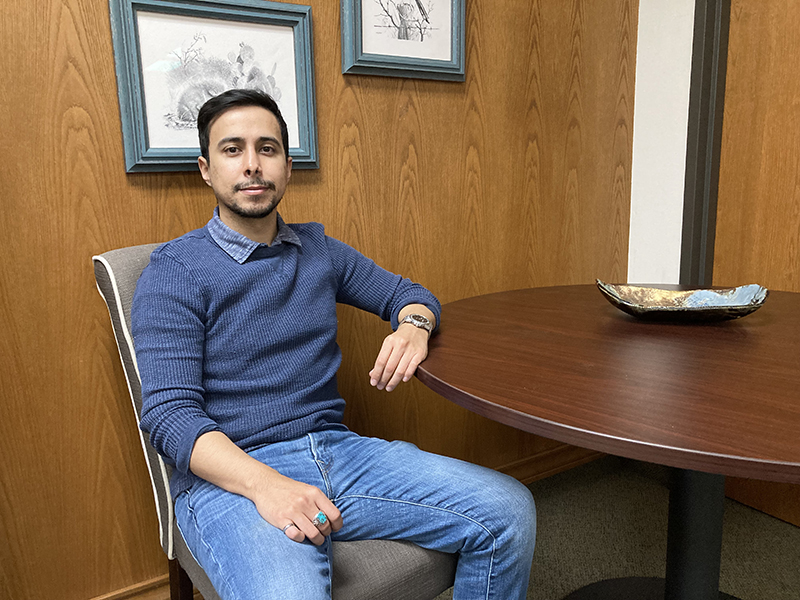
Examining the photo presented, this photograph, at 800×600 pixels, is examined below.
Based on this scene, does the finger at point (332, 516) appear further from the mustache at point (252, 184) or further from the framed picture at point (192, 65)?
the framed picture at point (192, 65)

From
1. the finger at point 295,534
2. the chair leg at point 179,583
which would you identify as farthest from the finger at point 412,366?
the chair leg at point 179,583

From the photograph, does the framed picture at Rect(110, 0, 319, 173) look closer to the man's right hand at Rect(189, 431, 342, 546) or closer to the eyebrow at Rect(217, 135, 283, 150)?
the eyebrow at Rect(217, 135, 283, 150)

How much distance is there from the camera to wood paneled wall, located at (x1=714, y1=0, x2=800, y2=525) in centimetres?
206

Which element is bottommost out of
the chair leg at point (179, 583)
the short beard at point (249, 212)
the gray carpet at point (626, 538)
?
the gray carpet at point (626, 538)

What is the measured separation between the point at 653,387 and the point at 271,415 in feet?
2.49

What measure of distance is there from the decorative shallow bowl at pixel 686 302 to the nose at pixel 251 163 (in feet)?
2.85

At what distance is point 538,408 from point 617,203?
1814 mm

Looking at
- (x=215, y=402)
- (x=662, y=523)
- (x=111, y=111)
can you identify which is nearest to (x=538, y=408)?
(x=215, y=402)

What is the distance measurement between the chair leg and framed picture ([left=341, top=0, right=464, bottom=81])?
1408mm

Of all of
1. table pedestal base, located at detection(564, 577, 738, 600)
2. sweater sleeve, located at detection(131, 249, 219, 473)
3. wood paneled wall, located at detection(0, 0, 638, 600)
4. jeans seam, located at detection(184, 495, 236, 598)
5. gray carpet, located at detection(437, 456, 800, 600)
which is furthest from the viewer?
gray carpet, located at detection(437, 456, 800, 600)

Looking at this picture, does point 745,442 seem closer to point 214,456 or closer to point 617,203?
point 214,456

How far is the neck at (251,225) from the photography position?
4.62 feet

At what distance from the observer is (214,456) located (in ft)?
3.62

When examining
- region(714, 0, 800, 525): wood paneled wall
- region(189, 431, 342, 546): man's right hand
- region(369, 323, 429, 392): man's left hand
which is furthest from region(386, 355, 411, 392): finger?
region(714, 0, 800, 525): wood paneled wall
